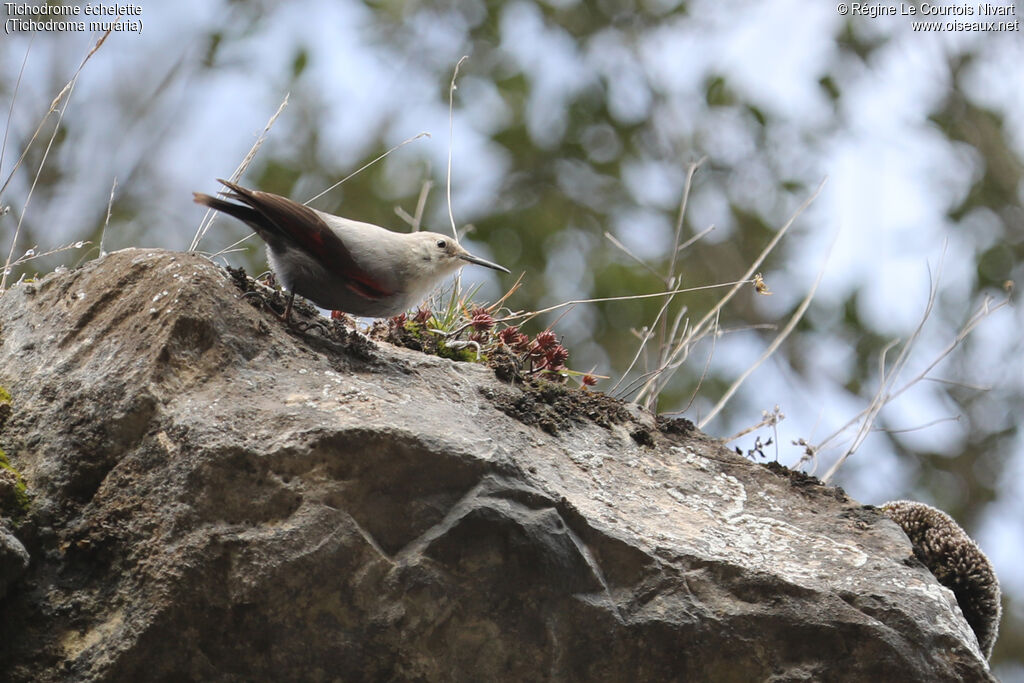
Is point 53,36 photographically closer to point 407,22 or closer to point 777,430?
point 407,22

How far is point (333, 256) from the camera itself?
355cm

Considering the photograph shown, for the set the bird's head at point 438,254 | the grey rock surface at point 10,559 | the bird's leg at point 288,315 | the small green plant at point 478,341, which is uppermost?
the bird's head at point 438,254

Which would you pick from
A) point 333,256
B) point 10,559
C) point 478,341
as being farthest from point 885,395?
point 10,559

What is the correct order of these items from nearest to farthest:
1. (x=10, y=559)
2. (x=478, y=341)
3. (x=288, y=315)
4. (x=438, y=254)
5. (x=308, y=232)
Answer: (x=10, y=559), (x=288, y=315), (x=308, y=232), (x=438, y=254), (x=478, y=341)

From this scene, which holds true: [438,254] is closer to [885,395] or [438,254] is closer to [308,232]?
[308,232]

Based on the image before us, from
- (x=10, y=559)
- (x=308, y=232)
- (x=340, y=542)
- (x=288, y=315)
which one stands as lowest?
(x=10, y=559)

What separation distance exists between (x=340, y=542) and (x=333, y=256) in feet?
3.81

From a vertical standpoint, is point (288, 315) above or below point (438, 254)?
below

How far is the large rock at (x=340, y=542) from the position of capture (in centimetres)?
273

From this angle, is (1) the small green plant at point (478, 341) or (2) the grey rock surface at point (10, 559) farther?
(1) the small green plant at point (478, 341)

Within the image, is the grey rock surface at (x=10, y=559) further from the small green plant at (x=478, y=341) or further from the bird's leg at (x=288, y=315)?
the small green plant at (x=478, y=341)

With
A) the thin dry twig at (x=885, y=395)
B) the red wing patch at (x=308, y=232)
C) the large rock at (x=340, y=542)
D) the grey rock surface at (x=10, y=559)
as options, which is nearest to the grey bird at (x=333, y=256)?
the red wing patch at (x=308, y=232)

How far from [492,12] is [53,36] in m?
5.10

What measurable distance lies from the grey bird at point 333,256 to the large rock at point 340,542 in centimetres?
23
